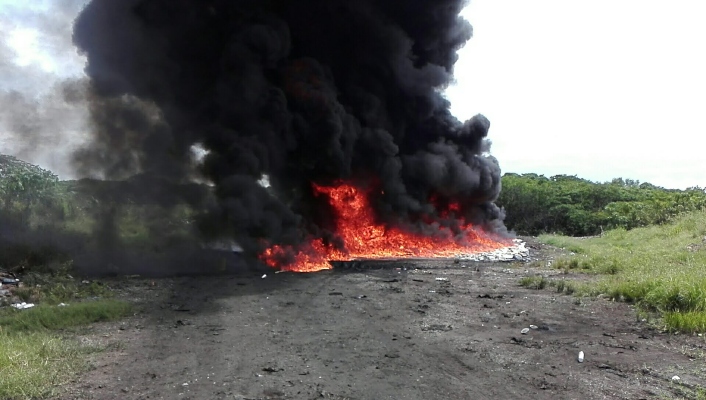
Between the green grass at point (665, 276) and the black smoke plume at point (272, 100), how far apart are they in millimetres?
9722

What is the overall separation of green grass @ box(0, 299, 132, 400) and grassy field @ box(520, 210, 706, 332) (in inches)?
405

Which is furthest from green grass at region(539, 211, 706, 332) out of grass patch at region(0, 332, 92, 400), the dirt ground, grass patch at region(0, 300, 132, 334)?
grass patch at region(0, 300, 132, 334)

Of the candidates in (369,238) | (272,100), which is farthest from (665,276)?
(272,100)

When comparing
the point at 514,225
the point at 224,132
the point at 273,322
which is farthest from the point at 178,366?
the point at 514,225

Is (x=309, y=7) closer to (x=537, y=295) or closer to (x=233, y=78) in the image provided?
(x=233, y=78)

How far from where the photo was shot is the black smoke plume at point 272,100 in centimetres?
2005

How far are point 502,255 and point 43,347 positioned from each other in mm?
19334

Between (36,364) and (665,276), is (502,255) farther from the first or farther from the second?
(36,364)

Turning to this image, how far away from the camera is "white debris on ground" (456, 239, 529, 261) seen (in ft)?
75.0

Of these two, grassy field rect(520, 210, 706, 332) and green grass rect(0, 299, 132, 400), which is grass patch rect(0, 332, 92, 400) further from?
grassy field rect(520, 210, 706, 332)

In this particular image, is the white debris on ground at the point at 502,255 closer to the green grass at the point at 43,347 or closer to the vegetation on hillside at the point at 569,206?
the vegetation on hillside at the point at 569,206

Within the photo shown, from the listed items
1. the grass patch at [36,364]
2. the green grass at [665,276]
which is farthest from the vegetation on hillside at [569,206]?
the grass patch at [36,364]

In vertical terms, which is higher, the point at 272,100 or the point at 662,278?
the point at 272,100

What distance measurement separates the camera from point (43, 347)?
8.70m
